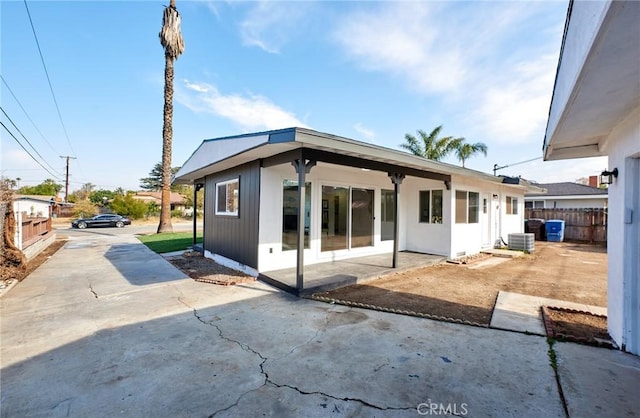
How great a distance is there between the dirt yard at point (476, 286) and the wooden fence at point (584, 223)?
20.6ft

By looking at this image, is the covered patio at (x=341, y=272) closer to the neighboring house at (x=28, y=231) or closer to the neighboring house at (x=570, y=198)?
the neighboring house at (x=28, y=231)

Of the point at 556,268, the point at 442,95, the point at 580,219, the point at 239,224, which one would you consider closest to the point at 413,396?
the point at 239,224

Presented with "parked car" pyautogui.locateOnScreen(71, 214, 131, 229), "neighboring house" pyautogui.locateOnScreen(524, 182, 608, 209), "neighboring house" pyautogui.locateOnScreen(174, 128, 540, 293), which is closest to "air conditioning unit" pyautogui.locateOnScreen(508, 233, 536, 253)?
"neighboring house" pyautogui.locateOnScreen(174, 128, 540, 293)

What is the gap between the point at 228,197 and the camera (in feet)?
25.2

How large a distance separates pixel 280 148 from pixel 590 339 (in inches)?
196

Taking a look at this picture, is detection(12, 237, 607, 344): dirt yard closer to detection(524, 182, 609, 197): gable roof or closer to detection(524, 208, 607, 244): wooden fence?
detection(524, 208, 607, 244): wooden fence

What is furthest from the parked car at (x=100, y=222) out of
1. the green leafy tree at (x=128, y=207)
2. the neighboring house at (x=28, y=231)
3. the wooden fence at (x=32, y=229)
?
the wooden fence at (x=32, y=229)

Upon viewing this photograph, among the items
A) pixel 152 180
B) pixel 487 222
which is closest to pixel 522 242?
pixel 487 222

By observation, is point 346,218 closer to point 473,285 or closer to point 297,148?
point 297,148

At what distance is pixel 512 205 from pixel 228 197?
11.6 meters

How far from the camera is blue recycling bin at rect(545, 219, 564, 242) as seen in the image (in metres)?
13.3

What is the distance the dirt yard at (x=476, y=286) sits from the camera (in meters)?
4.47

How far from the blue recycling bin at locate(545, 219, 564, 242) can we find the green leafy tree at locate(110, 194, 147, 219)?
109ft

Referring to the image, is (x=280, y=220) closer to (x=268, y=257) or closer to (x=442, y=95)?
(x=268, y=257)
